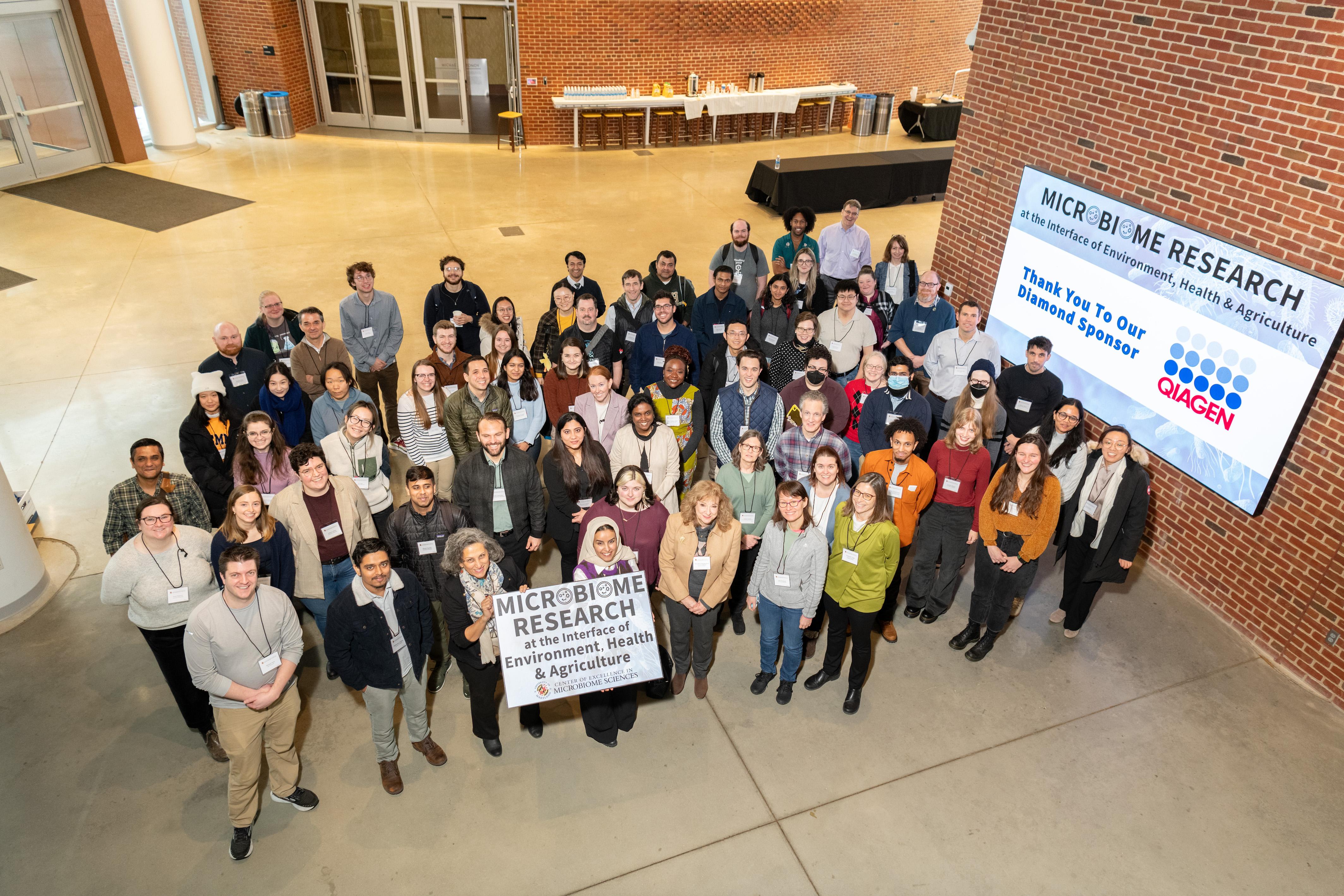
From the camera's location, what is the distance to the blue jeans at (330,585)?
5305mm

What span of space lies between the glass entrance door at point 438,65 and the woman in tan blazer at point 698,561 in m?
16.3

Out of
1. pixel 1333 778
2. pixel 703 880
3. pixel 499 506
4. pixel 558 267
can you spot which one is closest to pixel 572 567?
pixel 499 506

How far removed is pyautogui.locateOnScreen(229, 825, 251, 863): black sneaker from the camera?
4.52m

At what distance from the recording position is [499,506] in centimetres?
552

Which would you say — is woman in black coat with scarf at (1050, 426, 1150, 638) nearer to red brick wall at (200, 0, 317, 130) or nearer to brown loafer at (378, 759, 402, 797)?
brown loafer at (378, 759, 402, 797)

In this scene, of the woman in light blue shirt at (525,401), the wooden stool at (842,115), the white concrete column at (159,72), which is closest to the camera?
the woman in light blue shirt at (525,401)

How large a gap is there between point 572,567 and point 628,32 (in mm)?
14898

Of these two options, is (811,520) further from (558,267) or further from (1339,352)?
(558,267)

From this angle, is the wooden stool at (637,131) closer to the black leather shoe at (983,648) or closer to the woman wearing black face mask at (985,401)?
the woman wearing black face mask at (985,401)

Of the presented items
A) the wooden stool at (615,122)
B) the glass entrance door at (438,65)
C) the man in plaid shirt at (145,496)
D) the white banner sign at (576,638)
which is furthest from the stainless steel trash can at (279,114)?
the white banner sign at (576,638)

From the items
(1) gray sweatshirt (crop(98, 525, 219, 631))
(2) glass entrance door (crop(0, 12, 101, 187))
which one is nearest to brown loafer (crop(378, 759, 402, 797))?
(1) gray sweatshirt (crop(98, 525, 219, 631))

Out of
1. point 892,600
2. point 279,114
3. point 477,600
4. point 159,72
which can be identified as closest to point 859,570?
point 892,600

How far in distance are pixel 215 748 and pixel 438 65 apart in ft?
55.5

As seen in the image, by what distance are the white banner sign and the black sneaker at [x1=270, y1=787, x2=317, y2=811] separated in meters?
1.33
